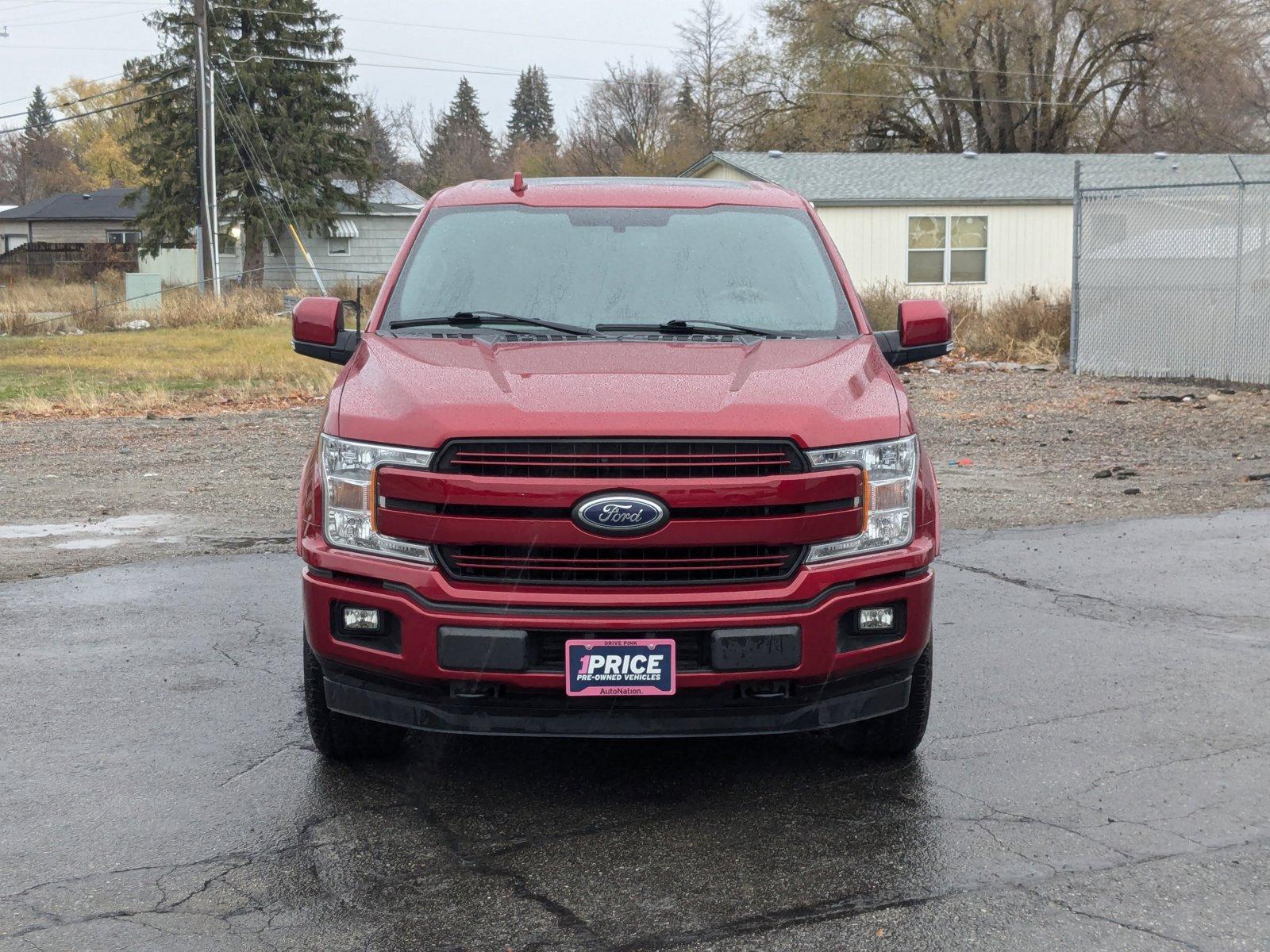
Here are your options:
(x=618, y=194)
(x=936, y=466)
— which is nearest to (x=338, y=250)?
Result: (x=936, y=466)

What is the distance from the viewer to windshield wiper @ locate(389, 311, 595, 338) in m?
4.94

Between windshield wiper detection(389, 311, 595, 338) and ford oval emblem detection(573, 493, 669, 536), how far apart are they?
4.02ft

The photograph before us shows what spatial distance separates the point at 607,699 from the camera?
3861mm

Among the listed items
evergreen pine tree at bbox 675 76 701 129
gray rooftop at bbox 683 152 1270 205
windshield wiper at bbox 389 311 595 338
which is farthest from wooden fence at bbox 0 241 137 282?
windshield wiper at bbox 389 311 595 338

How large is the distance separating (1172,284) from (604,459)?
15.7 meters

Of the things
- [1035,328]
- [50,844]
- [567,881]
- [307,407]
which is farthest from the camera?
[1035,328]

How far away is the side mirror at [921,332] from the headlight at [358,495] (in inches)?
83.0

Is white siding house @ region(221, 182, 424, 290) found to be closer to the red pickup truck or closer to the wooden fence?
the wooden fence

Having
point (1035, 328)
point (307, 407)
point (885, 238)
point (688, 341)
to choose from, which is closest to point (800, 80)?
point (885, 238)

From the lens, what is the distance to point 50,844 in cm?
396

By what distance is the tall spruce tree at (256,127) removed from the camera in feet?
164

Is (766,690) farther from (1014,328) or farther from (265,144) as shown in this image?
(265,144)

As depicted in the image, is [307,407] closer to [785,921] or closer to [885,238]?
[785,921]

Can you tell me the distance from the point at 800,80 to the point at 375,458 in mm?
48194
